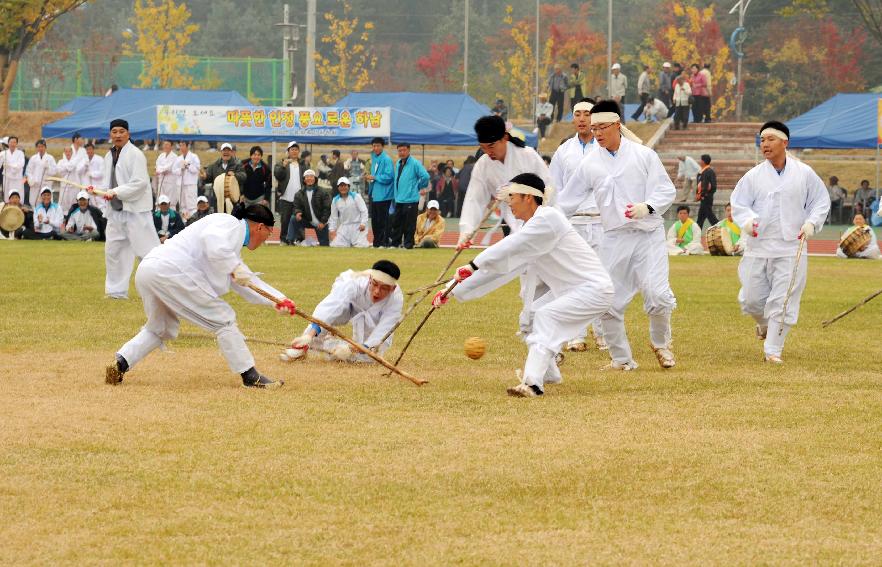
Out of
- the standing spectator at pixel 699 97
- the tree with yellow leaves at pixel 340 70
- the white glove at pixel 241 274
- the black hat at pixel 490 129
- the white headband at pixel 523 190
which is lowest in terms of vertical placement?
the white glove at pixel 241 274

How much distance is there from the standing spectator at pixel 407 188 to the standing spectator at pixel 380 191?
11.2 inches

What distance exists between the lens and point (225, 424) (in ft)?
26.3

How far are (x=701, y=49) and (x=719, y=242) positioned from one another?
3643 centimetres

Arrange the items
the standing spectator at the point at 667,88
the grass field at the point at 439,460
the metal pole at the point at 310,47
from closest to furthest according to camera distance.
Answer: the grass field at the point at 439,460 → the metal pole at the point at 310,47 → the standing spectator at the point at 667,88

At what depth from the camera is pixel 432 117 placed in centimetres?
3438

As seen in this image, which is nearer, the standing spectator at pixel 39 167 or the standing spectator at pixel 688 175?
the standing spectator at pixel 39 167

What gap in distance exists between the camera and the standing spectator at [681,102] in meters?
42.8

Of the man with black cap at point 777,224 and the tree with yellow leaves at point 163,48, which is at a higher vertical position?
the tree with yellow leaves at point 163,48

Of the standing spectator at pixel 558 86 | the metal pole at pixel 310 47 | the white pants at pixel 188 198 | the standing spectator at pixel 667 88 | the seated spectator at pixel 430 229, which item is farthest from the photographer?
the standing spectator at pixel 667 88

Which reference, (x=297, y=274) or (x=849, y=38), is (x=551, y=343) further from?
(x=849, y=38)

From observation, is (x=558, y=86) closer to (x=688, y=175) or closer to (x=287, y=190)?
(x=688, y=175)

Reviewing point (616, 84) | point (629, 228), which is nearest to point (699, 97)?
point (616, 84)

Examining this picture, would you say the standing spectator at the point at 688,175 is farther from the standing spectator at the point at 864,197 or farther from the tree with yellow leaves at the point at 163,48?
the tree with yellow leaves at the point at 163,48

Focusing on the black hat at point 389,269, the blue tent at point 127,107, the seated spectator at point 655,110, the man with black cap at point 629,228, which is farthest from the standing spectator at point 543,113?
the black hat at point 389,269
